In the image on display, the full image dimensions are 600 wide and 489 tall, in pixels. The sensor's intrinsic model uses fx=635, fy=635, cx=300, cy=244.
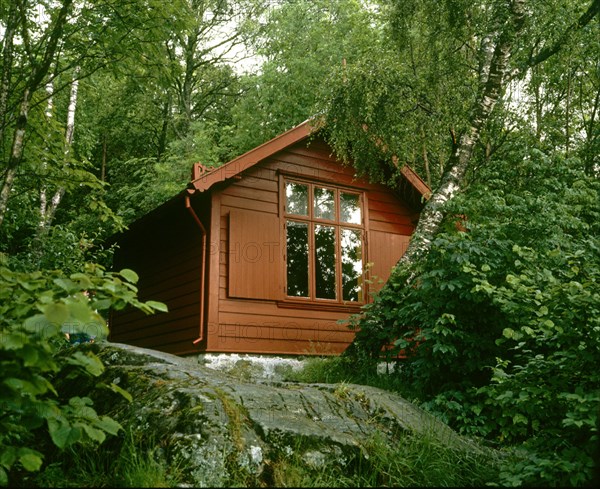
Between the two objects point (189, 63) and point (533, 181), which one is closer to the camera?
point (533, 181)

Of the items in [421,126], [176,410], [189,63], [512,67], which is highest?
[189,63]

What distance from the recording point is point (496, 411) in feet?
18.1

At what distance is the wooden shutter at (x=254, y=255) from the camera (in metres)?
9.91

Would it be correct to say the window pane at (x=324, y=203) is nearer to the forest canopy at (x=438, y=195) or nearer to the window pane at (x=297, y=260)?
the window pane at (x=297, y=260)

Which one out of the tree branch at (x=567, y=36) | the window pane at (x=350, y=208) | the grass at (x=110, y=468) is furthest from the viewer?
the window pane at (x=350, y=208)

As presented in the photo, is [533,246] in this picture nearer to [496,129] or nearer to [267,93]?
[496,129]

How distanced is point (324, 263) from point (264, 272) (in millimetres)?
1164

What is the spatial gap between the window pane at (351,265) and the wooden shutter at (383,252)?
8.9 inches

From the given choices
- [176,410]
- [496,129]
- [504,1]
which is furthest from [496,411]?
[496,129]

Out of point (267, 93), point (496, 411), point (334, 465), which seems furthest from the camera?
point (267, 93)

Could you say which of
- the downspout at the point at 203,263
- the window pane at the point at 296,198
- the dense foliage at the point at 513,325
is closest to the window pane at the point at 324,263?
the window pane at the point at 296,198

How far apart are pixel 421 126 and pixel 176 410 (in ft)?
25.5

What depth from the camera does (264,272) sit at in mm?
10172

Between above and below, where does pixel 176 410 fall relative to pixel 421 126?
below
